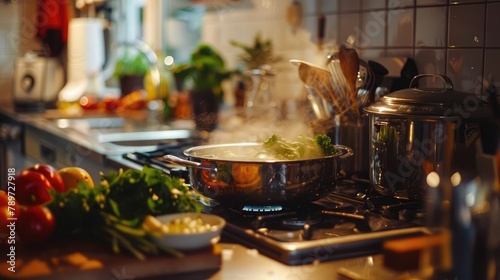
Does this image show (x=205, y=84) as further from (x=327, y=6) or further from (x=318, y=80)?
(x=318, y=80)

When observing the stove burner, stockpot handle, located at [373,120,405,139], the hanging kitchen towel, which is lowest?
the stove burner

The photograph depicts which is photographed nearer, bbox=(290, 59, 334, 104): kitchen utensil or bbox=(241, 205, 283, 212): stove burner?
bbox=(241, 205, 283, 212): stove burner

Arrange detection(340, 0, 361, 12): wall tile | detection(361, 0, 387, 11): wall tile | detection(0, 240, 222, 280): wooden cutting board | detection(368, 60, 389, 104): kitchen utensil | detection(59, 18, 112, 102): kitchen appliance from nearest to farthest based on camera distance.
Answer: detection(0, 240, 222, 280): wooden cutting board → detection(368, 60, 389, 104): kitchen utensil → detection(361, 0, 387, 11): wall tile → detection(340, 0, 361, 12): wall tile → detection(59, 18, 112, 102): kitchen appliance

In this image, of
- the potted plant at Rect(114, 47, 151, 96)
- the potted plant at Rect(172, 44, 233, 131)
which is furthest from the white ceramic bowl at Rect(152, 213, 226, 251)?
the potted plant at Rect(114, 47, 151, 96)

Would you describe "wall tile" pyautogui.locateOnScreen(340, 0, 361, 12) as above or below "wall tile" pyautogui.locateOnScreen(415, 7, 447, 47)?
above

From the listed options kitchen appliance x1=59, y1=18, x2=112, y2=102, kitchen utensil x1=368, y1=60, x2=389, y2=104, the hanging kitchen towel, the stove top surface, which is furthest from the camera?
the hanging kitchen towel

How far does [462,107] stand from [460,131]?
0.15 feet

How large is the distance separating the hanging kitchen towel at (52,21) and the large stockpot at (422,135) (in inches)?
129

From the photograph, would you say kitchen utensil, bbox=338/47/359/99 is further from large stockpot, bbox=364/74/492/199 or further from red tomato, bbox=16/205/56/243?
red tomato, bbox=16/205/56/243

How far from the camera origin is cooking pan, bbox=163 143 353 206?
1.22m

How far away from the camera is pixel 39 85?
3.66 meters

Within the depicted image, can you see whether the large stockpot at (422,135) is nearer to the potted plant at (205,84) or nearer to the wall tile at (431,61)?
the wall tile at (431,61)

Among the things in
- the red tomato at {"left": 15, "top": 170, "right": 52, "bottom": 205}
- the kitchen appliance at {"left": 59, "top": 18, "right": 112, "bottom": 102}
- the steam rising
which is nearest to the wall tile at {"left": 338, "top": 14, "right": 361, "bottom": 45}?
the steam rising

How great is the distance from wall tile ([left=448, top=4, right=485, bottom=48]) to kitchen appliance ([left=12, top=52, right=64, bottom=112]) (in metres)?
2.50
